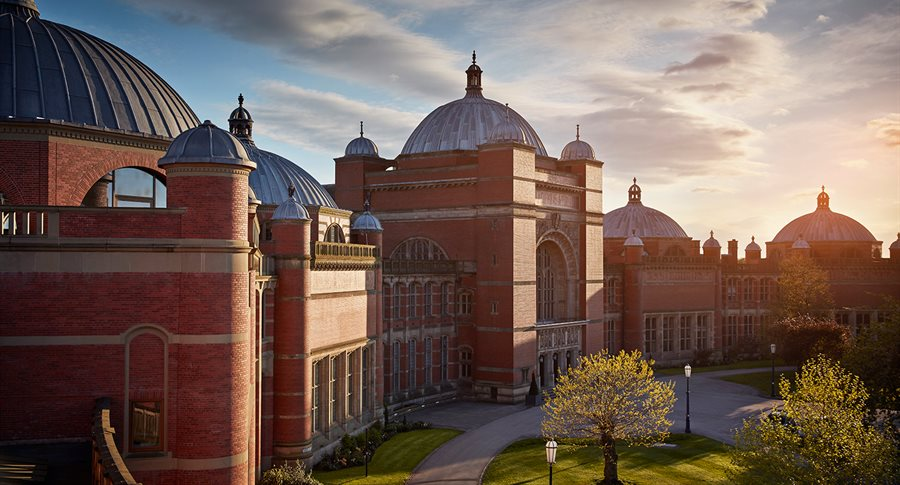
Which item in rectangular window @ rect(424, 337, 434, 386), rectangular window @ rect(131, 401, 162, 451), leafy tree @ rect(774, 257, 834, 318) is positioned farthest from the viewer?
leafy tree @ rect(774, 257, 834, 318)

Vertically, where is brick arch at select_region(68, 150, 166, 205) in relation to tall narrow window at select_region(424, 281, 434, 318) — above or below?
above

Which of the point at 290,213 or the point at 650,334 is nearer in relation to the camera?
the point at 290,213

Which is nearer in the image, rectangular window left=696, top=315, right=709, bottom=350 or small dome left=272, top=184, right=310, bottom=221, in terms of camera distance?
small dome left=272, top=184, right=310, bottom=221

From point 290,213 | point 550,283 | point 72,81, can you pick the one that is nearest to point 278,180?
point 290,213

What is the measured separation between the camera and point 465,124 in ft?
188

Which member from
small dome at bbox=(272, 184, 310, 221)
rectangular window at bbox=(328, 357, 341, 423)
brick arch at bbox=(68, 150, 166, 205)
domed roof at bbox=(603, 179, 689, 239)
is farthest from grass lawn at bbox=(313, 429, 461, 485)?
domed roof at bbox=(603, 179, 689, 239)

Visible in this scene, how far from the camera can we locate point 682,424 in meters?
41.3

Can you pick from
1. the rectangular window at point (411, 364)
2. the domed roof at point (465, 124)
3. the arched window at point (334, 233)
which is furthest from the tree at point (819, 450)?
the domed roof at point (465, 124)

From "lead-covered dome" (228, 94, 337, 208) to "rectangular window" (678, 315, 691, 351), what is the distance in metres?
35.9

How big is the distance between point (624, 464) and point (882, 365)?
11.8m

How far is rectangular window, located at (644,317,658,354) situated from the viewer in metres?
65.0

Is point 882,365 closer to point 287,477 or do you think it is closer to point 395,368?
point 395,368

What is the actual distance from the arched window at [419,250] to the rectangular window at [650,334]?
2186cm

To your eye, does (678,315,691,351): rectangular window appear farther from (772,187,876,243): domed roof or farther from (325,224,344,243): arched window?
(325,224,344,243): arched window
